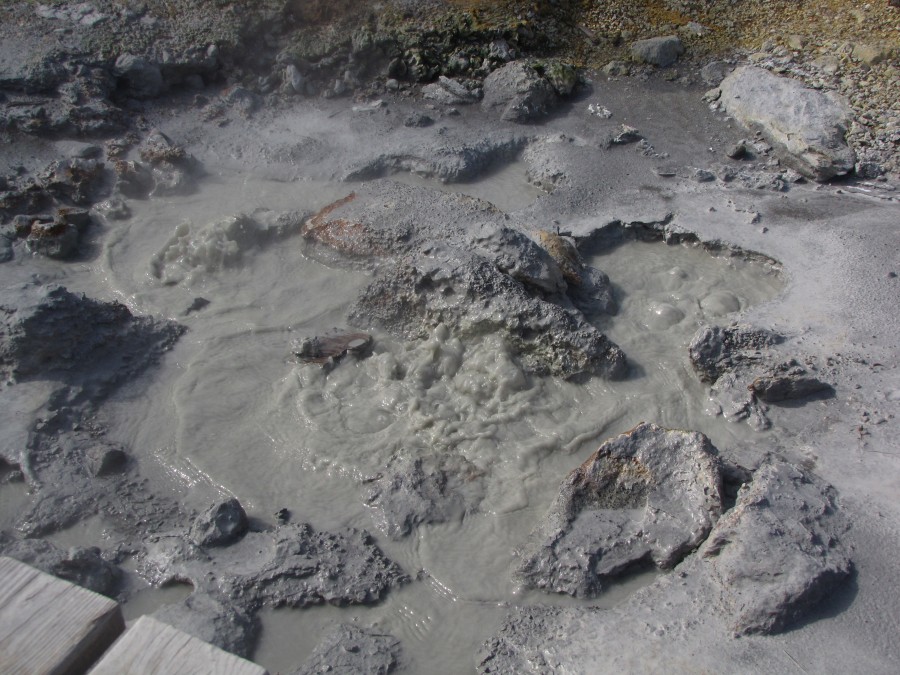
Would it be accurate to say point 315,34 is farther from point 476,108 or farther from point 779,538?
point 779,538

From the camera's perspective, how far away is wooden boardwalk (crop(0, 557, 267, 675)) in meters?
1.83

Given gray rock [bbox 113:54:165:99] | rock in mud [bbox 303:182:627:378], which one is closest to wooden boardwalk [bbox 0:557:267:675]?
rock in mud [bbox 303:182:627:378]

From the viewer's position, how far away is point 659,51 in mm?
7293

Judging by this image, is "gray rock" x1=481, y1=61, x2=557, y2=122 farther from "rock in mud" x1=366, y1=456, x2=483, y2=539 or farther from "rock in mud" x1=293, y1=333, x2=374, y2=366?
"rock in mud" x1=366, y1=456, x2=483, y2=539

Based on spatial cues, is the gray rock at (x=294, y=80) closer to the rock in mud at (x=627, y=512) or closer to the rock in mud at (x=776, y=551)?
the rock in mud at (x=627, y=512)

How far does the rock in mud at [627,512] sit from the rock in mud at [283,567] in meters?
0.69

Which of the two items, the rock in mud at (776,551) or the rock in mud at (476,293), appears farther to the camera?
the rock in mud at (476,293)

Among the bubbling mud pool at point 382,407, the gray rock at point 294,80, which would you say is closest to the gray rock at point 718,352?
the bubbling mud pool at point 382,407

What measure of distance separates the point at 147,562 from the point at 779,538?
9.30 feet

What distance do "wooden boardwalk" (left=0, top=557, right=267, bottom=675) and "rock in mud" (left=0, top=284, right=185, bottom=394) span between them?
8.75 feet

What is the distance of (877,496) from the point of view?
3529 millimetres

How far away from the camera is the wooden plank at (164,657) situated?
182cm

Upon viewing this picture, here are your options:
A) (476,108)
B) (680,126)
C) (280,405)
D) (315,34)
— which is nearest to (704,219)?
(680,126)

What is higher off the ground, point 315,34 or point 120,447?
point 315,34
